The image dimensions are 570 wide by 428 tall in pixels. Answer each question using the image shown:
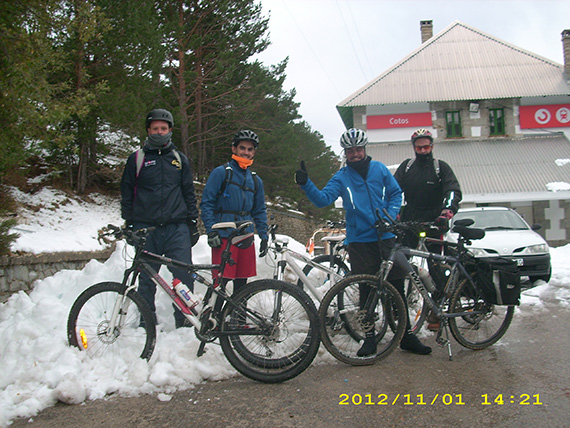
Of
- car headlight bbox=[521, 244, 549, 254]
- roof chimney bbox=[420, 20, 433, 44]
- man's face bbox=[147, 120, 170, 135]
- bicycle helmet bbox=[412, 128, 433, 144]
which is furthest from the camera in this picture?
roof chimney bbox=[420, 20, 433, 44]

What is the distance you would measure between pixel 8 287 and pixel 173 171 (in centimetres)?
309

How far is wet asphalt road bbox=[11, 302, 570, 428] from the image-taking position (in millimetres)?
3037

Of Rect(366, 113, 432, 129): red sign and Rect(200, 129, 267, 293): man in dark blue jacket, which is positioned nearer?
Rect(200, 129, 267, 293): man in dark blue jacket

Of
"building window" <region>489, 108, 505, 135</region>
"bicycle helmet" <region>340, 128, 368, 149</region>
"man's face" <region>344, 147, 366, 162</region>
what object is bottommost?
"man's face" <region>344, 147, 366, 162</region>

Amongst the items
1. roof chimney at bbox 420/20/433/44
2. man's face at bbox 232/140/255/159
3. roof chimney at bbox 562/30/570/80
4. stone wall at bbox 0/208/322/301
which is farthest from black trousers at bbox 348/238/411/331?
roof chimney at bbox 420/20/433/44

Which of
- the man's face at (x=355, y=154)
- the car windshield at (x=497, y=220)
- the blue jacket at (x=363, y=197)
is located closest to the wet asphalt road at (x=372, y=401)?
the blue jacket at (x=363, y=197)

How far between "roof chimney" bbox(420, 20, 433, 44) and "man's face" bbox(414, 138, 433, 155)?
27.4m

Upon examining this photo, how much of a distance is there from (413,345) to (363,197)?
1479 mm

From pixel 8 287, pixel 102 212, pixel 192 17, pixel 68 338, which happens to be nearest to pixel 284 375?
pixel 68 338

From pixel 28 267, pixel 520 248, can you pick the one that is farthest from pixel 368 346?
pixel 520 248

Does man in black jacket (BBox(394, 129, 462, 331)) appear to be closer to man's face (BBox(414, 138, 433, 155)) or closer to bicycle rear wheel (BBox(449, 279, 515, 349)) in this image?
man's face (BBox(414, 138, 433, 155))

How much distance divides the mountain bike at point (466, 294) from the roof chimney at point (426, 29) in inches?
1120

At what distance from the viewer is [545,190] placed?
20.0 metres

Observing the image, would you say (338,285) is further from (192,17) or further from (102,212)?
(192,17)
